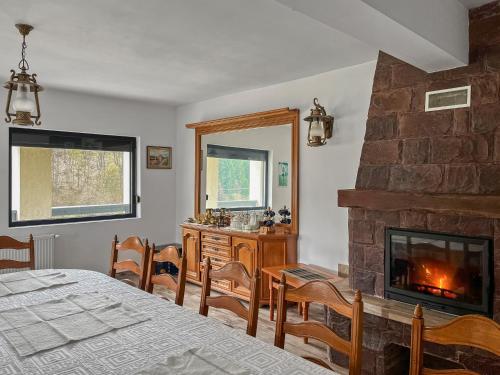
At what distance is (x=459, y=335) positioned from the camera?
46.0 inches

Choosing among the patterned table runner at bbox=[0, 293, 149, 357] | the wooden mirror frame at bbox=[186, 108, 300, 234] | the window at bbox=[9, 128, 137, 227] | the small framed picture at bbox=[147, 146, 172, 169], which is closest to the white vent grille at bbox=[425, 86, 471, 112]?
the wooden mirror frame at bbox=[186, 108, 300, 234]

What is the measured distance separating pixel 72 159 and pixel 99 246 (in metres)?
1.14

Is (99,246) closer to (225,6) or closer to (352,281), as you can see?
(352,281)

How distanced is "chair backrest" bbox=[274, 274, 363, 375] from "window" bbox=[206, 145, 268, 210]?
9.44ft

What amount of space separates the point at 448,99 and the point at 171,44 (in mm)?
1994

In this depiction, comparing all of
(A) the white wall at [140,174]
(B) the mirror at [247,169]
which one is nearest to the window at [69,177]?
(A) the white wall at [140,174]

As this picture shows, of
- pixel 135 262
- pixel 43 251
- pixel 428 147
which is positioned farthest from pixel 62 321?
pixel 43 251

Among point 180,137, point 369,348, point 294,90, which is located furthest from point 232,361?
point 180,137

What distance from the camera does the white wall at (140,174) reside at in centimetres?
441

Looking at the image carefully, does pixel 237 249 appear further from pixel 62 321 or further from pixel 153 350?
pixel 153 350

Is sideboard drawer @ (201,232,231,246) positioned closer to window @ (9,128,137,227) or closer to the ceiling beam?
window @ (9,128,137,227)

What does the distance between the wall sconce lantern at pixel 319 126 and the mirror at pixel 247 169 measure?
0.47 m

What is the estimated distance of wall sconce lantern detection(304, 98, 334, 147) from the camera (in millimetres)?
3578

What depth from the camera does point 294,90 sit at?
13.1ft
